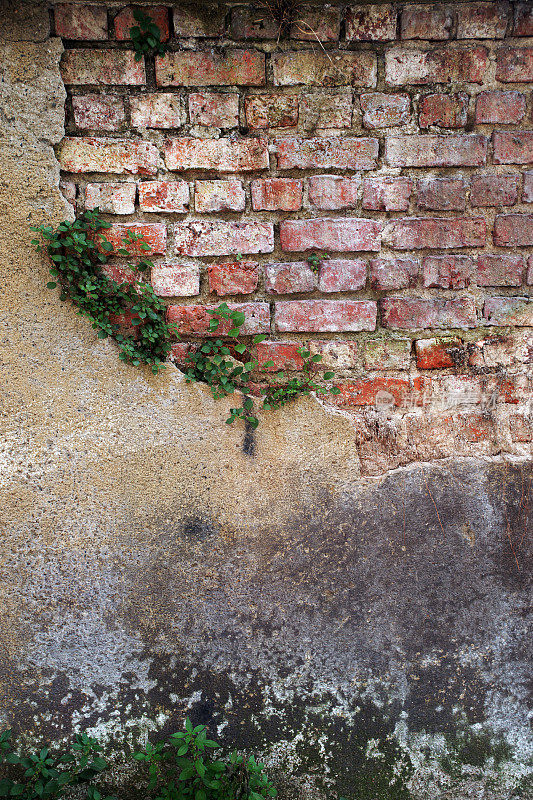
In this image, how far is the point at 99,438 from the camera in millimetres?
1535

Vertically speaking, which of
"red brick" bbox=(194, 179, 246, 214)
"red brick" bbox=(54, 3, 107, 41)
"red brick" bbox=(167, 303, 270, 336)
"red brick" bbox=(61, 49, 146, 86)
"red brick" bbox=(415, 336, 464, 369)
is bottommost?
"red brick" bbox=(415, 336, 464, 369)

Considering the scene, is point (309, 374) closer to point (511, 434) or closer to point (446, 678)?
point (511, 434)

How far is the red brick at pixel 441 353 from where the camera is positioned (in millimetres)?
1560

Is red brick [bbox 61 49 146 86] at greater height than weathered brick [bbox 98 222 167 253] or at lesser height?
greater

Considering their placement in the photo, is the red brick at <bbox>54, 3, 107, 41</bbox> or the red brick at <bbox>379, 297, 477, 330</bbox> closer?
the red brick at <bbox>54, 3, 107, 41</bbox>

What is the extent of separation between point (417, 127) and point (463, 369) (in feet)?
2.49

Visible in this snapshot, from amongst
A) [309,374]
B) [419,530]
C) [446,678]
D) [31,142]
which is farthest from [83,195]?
[446,678]

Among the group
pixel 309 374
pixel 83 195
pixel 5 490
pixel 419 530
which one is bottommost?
pixel 419 530

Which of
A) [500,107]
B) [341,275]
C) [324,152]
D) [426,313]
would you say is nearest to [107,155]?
[324,152]

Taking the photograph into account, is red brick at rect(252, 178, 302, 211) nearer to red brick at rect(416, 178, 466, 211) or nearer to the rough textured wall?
the rough textured wall

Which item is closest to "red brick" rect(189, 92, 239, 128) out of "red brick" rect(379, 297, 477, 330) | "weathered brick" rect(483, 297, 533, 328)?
"red brick" rect(379, 297, 477, 330)

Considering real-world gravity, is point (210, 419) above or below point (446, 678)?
above

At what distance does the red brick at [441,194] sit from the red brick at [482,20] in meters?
0.41

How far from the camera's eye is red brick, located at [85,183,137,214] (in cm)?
146
